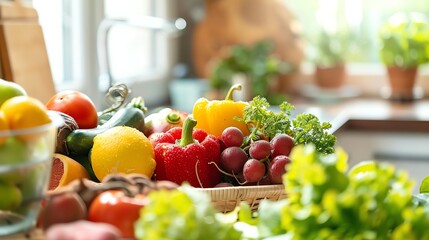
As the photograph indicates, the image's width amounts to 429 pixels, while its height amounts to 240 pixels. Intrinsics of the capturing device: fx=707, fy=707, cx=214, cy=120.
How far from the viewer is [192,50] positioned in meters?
3.41

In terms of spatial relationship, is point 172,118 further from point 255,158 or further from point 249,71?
point 249,71

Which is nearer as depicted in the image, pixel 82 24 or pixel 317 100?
pixel 82 24

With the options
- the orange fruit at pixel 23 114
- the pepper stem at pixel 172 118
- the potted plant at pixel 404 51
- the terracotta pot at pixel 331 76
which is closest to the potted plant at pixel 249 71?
the terracotta pot at pixel 331 76

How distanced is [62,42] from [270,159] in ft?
4.70

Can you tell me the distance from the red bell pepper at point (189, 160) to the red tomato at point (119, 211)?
10.3 inches

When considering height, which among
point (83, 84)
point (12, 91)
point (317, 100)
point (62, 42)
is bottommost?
point (317, 100)

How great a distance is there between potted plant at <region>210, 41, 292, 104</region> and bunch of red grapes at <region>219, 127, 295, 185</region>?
71.5 inches

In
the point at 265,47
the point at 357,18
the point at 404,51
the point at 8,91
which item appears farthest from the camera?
the point at 357,18

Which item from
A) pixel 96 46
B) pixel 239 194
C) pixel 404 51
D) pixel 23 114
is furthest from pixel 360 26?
pixel 23 114

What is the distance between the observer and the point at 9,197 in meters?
0.78

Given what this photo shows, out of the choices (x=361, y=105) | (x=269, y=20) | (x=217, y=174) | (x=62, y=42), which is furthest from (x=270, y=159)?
(x=269, y=20)

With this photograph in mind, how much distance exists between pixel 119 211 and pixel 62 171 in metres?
0.30

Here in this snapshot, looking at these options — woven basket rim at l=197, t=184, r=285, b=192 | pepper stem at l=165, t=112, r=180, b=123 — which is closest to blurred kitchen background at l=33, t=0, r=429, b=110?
pepper stem at l=165, t=112, r=180, b=123

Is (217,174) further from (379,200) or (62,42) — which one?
(62,42)
